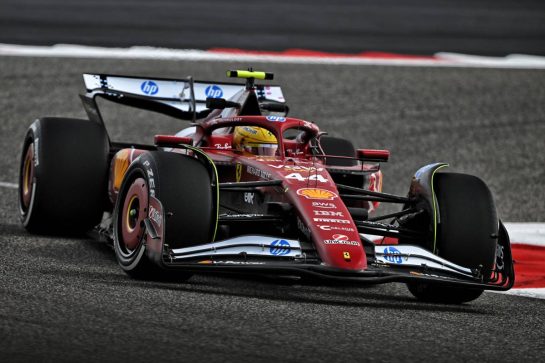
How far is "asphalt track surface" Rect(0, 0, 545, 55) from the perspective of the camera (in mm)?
20156

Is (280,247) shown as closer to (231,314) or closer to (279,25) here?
(231,314)

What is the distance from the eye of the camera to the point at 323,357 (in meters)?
5.37

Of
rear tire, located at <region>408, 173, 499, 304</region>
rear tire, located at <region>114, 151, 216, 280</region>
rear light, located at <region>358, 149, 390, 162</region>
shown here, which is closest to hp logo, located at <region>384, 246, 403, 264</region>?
rear tire, located at <region>408, 173, 499, 304</region>

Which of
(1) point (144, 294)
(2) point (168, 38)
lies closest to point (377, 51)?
(2) point (168, 38)

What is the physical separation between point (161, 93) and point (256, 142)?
2.24 metres

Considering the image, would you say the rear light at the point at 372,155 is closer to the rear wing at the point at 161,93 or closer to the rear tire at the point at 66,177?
the rear wing at the point at 161,93

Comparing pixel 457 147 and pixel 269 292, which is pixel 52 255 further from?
pixel 457 147

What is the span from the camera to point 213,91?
10.7 meters

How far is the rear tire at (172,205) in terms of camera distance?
23.2ft

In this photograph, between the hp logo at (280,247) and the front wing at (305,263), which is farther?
the hp logo at (280,247)

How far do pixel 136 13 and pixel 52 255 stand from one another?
15.0m

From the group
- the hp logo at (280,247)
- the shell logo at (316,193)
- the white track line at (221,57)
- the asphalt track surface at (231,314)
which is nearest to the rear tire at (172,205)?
the asphalt track surface at (231,314)

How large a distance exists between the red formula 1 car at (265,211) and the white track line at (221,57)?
9.48 metres

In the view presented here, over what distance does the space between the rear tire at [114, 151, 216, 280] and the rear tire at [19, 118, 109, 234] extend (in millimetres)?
1719
